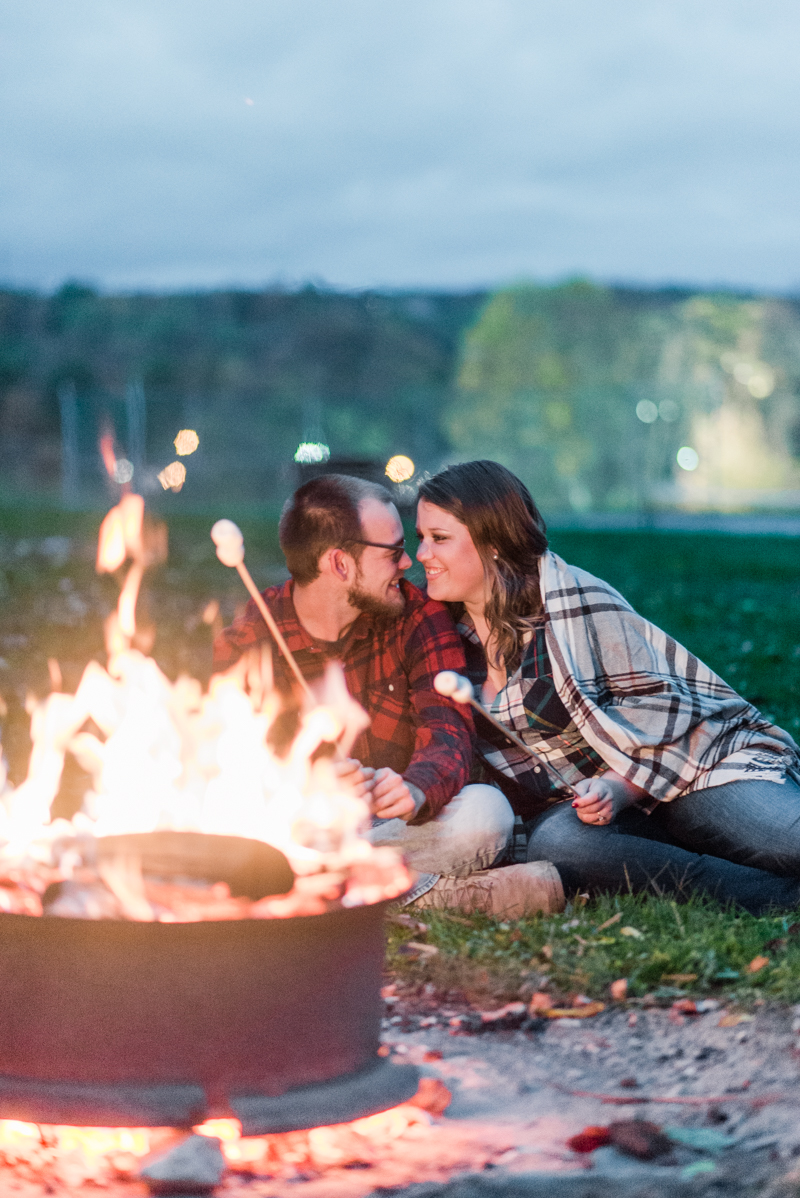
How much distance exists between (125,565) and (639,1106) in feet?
31.8

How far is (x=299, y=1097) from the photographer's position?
8.78 feet

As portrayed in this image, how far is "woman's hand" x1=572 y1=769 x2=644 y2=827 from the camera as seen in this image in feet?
12.7

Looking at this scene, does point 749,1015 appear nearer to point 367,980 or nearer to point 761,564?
point 367,980

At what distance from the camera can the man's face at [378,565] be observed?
402cm

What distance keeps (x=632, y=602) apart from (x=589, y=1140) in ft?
31.0

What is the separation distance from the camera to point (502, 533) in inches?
161

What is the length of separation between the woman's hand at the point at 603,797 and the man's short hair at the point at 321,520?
37.7 inches

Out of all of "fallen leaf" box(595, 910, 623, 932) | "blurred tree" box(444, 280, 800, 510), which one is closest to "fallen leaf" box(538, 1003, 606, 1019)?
"fallen leaf" box(595, 910, 623, 932)

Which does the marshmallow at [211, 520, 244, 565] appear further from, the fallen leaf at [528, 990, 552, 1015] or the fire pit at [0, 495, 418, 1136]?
the fallen leaf at [528, 990, 552, 1015]

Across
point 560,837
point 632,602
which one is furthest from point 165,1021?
point 632,602

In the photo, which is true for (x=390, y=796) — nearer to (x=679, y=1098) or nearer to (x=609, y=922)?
(x=609, y=922)

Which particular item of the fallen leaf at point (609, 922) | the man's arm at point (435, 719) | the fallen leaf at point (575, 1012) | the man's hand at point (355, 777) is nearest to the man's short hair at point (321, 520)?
the man's arm at point (435, 719)


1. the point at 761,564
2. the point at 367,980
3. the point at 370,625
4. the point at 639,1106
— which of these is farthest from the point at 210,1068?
the point at 761,564

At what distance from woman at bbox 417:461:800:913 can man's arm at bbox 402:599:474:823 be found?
0.12 meters
